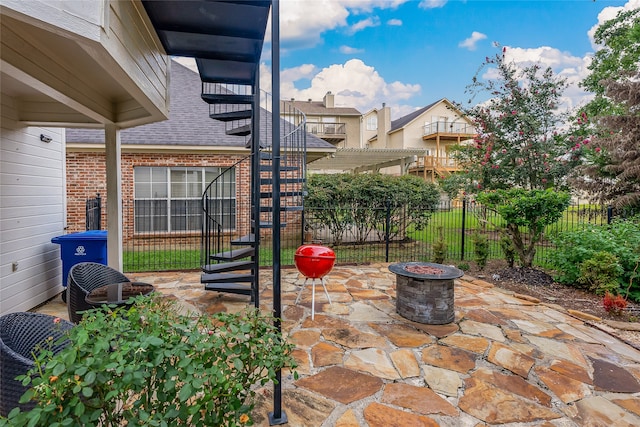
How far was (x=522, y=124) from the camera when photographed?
26.0 feet

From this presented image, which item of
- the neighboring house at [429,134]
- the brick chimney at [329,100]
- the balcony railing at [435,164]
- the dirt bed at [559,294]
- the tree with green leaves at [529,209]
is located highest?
the brick chimney at [329,100]

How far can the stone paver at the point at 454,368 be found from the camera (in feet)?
7.14

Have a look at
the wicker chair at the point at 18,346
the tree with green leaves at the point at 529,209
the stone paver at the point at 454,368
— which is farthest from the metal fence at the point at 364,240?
the wicker chair at the point at 18,346

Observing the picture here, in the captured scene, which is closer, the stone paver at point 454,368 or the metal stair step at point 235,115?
the stone paver at point 454,368

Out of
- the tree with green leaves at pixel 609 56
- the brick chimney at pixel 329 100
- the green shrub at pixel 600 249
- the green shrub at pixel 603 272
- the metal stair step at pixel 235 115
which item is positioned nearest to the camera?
the green shrub at pixel 603 272

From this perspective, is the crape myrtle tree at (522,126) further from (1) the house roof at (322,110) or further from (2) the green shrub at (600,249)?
(1) the house roof at (322,110)

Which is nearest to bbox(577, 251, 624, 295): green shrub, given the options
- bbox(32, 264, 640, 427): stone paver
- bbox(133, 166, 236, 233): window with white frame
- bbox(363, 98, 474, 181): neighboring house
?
bbox(32, 264, 640, 427): stone paver

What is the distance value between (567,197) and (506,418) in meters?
4.39

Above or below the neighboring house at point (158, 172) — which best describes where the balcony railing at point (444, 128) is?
above

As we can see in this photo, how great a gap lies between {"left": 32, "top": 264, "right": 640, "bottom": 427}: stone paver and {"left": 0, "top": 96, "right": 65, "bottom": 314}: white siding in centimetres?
43

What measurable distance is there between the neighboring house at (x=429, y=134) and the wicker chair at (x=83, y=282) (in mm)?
20083

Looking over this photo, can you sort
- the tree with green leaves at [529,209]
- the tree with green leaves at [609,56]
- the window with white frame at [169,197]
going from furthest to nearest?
the tree with green leaves at [609,56] < the window with white frame at [169,197] < the tree with green leaves at [529,209]

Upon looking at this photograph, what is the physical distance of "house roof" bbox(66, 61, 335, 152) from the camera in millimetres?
8180

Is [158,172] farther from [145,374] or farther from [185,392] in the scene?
[185,392]
